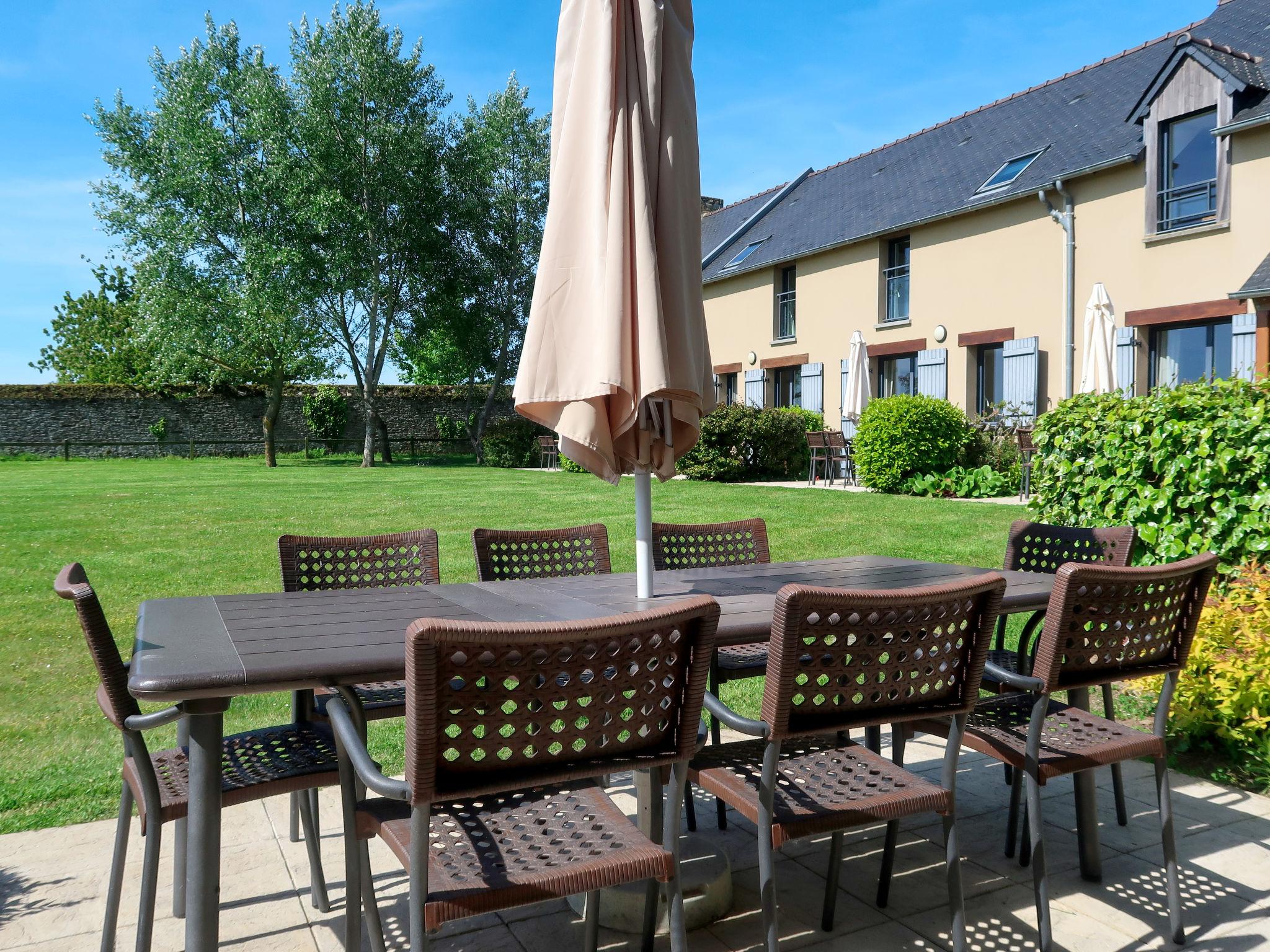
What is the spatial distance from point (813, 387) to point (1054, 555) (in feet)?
53.8

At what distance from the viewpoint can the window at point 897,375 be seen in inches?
706

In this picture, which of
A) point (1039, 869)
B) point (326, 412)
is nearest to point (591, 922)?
point (1039, 869)

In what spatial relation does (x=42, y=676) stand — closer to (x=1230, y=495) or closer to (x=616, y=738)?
(x=616, y=738)

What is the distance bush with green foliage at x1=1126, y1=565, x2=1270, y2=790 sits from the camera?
11.1 feet

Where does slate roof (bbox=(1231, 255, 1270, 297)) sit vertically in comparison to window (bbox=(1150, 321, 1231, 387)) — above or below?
above

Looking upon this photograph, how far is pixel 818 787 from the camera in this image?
2240mm

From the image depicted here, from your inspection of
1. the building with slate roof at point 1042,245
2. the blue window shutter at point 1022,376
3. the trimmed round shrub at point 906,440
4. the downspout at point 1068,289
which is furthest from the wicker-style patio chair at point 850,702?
the blue window shutter at point 1022,376

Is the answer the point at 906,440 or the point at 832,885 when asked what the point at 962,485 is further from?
the point at 832,885

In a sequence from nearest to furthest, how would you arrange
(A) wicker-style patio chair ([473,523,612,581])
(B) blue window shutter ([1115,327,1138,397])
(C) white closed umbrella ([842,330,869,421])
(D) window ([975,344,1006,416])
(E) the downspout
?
(A) wicker-style patio chair ([473,523,612,581]) → (B) blue window shutter ([1115,327,1138,397]) → (E) the downspout → (D) window ([975,344,1006,416]) → (C) white closed umbrella ([842,330,869,421])

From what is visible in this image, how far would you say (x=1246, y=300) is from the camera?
12.0 metres

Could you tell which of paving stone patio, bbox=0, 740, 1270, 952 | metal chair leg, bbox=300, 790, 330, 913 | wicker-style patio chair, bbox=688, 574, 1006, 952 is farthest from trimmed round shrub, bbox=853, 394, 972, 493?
metal chair leg, bbox=300, 790, 330, 913

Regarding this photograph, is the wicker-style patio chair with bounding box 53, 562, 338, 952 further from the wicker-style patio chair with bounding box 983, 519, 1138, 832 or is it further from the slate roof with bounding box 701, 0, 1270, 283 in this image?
the slate roof with bounding box 701, 0, 1270, 283

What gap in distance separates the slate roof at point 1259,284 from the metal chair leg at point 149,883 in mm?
13024

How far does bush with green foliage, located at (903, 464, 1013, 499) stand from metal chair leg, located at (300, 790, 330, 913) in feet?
38.9
